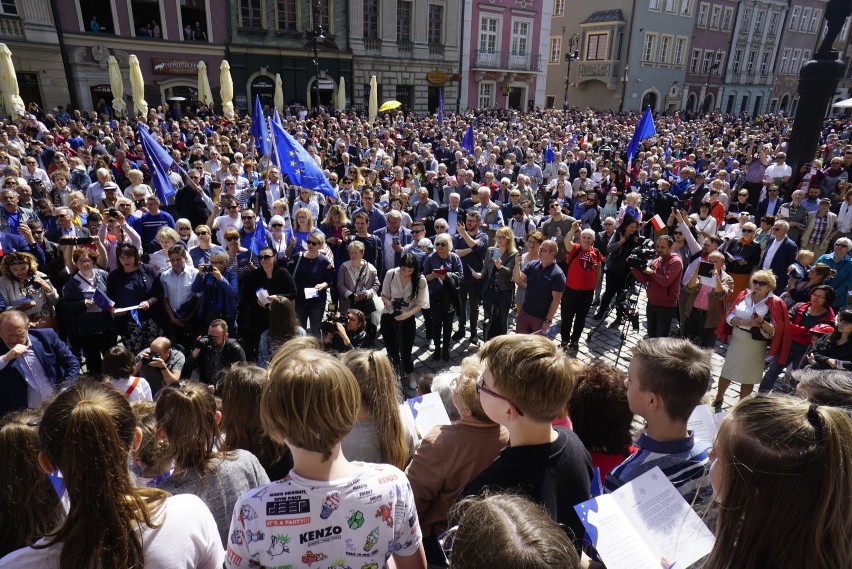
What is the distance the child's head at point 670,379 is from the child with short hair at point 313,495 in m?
1.16

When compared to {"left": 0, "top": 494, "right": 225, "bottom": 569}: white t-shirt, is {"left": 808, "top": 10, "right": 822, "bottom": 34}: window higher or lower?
higher

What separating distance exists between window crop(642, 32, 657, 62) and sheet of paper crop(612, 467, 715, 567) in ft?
156

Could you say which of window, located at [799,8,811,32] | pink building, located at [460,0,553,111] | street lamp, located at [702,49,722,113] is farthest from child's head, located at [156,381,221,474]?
window, located at [799,8,811,32]

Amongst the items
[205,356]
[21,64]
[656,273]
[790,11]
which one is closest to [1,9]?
[21,64]

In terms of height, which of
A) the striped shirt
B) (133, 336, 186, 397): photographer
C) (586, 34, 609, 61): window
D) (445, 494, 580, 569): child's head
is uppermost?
(586, 34, 609, 61): window

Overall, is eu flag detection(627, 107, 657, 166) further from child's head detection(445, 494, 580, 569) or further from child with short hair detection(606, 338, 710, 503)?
child's head detection(445, 494, 580, 569)

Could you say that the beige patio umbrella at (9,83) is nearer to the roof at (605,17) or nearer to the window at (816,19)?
the roof at (605,17)

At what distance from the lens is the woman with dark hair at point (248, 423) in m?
2.56

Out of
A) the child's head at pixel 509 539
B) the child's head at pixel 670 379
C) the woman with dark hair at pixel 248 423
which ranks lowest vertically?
the woman with dark hair at pixel 248 423

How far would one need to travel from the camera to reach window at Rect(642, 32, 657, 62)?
1634 inches

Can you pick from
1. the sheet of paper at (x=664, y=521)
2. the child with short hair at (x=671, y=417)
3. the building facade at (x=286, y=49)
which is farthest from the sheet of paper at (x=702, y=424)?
the building facade at (x=286, y=49)

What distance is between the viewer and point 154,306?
546cm

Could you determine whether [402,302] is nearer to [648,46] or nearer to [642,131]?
[642,131]

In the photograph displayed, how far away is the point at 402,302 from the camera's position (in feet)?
18.7
